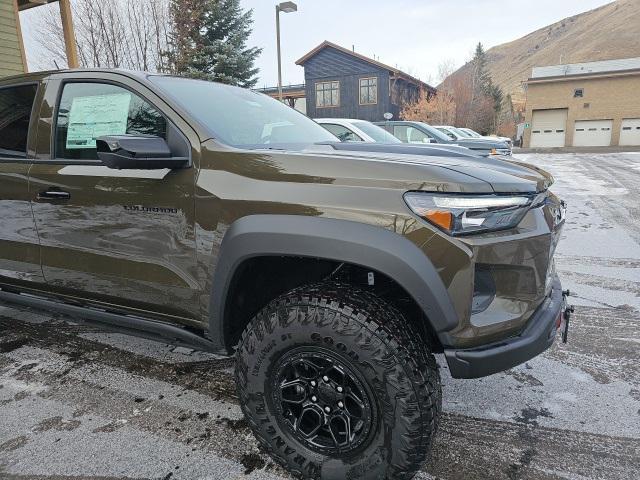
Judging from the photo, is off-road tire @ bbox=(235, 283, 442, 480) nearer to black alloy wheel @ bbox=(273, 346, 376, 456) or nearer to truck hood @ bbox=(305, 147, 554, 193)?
black alloy wheel @ bbox=(273, 346, 376, 456)

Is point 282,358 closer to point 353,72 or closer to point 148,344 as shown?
point 148,344

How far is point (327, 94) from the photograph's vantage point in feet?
113

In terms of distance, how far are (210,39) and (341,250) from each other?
23576mm

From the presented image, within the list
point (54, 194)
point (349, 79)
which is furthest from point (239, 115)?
point (349, 79)

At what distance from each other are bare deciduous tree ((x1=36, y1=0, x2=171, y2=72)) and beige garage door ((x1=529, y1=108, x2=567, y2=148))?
90.1 feet

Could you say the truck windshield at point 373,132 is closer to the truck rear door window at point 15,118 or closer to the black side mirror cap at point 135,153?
the truck rear door window at point 15,118

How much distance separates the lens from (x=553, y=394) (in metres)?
2.66

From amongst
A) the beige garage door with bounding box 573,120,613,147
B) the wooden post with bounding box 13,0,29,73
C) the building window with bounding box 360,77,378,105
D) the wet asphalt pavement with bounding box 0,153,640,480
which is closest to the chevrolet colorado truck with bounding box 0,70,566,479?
the wet asphalt pavement with bounding box 0,153,640,480

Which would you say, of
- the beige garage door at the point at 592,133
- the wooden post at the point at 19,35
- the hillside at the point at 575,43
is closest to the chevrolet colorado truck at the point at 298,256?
the wooden post at the point at 19,35

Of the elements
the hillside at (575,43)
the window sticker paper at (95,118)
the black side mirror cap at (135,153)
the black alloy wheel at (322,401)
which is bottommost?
the black alloy wheel at (322,401)

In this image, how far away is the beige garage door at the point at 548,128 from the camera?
1378 inches

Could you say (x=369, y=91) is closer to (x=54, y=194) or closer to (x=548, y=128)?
(x=548, y=128)

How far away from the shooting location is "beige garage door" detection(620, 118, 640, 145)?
3341 cm

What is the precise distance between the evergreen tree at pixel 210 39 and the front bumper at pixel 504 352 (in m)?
21.1
